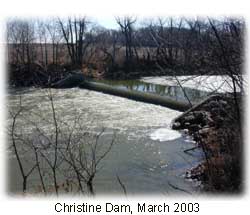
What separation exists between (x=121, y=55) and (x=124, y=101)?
14.8m

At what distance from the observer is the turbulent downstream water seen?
5.49 metres

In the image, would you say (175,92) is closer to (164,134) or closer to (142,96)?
(142,96)

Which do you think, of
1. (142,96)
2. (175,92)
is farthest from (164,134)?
(175,92)

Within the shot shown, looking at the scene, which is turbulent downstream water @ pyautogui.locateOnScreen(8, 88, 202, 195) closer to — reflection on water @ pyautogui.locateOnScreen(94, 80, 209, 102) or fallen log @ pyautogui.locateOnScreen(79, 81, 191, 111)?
fallen log @ pyautogui.locateOnScreen(79, 81, 191, 111)

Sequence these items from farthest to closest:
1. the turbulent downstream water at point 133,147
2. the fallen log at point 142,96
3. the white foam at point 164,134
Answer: the fallen log at point 142,96 → the white foam at point 164,134 → the turbulent downstream water at point 133,147

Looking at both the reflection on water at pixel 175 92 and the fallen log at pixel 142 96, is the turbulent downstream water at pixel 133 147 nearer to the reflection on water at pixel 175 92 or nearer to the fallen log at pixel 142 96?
the fallen log at pixel 142 96

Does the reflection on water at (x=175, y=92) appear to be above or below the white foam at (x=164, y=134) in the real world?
above

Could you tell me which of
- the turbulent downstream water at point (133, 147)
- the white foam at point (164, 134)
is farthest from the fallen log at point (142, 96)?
the white foam at point (164, 134)

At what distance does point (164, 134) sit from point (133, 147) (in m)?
1.48

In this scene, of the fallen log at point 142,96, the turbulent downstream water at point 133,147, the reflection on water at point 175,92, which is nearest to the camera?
the turbulent downstream water at point 133,147

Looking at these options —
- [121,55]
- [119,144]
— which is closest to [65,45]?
[121,55]

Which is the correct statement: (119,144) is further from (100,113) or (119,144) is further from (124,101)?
(124,101)

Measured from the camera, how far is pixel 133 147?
7.65 meters

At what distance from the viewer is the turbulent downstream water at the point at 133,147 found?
549 cm
